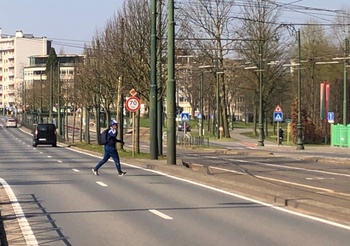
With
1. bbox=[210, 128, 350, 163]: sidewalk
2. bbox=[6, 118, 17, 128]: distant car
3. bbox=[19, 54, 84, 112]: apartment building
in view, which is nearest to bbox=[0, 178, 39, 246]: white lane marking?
bbox=[210, 128, 350, 163]: sidewalk

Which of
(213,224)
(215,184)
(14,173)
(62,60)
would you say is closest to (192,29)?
(14,173)

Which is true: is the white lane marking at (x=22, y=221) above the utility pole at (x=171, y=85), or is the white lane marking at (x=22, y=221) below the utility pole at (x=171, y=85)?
below

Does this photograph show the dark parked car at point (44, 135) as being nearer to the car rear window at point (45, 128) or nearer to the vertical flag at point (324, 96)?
the car rear window at point (45, 128)

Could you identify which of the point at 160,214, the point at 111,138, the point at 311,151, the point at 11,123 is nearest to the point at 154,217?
the point at 160,214

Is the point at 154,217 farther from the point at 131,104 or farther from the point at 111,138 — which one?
the point at 131,104

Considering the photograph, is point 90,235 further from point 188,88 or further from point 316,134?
point 188,88

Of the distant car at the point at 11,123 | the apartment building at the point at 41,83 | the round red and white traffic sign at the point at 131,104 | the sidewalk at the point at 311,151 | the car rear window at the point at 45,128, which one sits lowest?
the sidewalk at the point at 311,151

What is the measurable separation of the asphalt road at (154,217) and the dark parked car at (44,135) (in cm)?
3818

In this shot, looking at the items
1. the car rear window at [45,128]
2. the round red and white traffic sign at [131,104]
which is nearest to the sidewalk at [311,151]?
the round red and white traffic sign at [131,104]

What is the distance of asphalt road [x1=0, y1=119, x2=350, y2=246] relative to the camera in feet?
36.2

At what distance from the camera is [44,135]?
60.2 metres

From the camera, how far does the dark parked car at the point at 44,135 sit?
59688 mm

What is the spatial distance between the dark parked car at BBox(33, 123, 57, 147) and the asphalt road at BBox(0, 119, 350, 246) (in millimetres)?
38184

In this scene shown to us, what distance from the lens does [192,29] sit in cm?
6366
